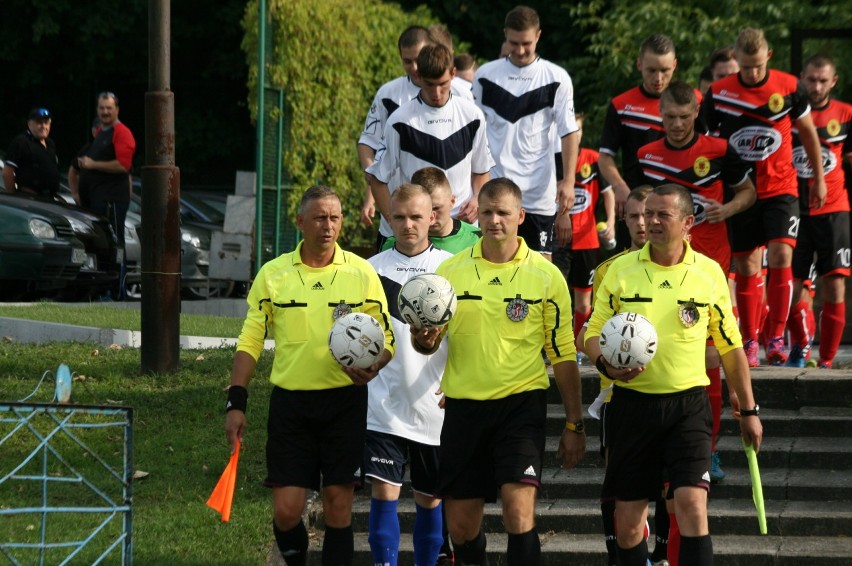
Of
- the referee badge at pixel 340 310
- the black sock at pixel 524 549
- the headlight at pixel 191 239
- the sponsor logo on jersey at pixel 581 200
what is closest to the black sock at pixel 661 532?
the black sock at pixel 524 549

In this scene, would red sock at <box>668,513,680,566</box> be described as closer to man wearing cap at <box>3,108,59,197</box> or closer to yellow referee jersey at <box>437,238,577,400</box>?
yellow referee jersey at <box>437,238,577,400</box>

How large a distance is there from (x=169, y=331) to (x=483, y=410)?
4.65 meters

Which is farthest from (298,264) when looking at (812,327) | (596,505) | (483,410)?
(812,327)

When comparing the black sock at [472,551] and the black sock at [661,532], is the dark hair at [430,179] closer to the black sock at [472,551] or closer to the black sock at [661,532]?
the black sock at [472,551]

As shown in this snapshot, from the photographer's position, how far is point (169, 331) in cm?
1160

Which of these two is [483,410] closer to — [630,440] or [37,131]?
[630,440]

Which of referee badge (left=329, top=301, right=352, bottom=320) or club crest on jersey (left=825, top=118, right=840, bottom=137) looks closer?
referee badge (left=329, top=301, right=352, bottom=320)

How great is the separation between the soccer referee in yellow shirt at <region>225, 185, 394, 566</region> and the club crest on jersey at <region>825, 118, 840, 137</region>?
4740 millimetres

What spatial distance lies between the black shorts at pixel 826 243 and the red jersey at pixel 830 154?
7cm

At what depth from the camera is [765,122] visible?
10.2m

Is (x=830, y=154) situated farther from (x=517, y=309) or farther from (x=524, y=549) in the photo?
(x=524, y=549)

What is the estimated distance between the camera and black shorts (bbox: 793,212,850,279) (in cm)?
1091

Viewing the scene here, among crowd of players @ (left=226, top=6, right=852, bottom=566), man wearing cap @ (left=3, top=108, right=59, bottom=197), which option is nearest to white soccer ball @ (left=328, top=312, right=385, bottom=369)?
crowd of players @ (left=226, top=6, right=852, bottom=566)

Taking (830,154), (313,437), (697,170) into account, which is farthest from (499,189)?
(830,154)
